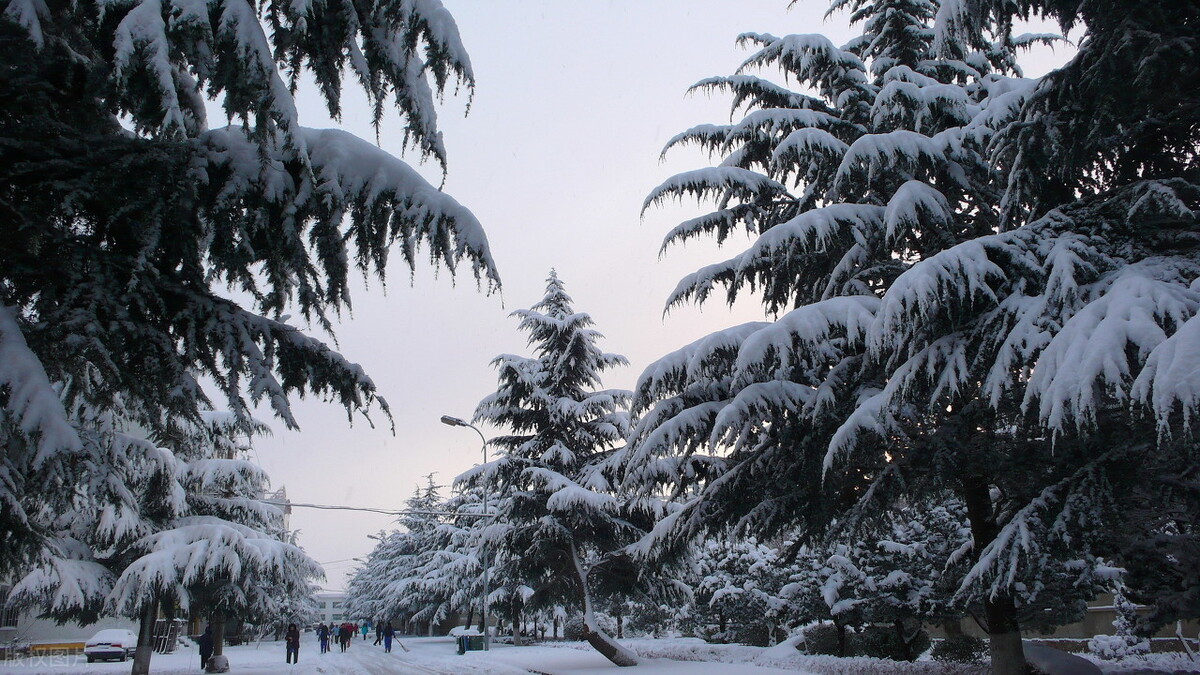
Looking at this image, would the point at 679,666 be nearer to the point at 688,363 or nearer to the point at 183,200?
the point at 688,363

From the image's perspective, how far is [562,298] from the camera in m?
22.8

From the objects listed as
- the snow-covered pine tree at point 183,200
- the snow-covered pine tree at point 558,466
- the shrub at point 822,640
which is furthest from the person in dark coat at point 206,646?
the snow-covered pine tree at point 183,200

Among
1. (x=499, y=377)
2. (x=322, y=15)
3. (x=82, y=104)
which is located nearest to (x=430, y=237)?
(x=322, y=15)

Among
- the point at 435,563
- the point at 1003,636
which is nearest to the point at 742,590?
the point at 1003,636

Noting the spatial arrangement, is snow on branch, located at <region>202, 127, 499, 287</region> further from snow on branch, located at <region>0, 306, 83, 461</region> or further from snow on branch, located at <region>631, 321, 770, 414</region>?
snow on branch, located at <region>631, 321, 770, 414</region>

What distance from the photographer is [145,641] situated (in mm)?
16922

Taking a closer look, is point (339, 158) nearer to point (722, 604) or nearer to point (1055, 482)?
point (1055, 482)

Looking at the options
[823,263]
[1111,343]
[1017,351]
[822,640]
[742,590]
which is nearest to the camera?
[1111,343]

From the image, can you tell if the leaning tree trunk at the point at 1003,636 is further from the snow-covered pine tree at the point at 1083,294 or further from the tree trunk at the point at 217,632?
the tree trunk at the point at 217,632

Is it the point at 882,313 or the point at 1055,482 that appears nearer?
the point at 882,313

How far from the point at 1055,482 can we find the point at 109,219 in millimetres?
8885

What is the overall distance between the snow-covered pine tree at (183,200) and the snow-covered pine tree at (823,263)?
16.1ft

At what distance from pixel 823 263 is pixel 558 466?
1095 centimetres

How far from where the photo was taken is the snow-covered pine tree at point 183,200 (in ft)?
12.2
